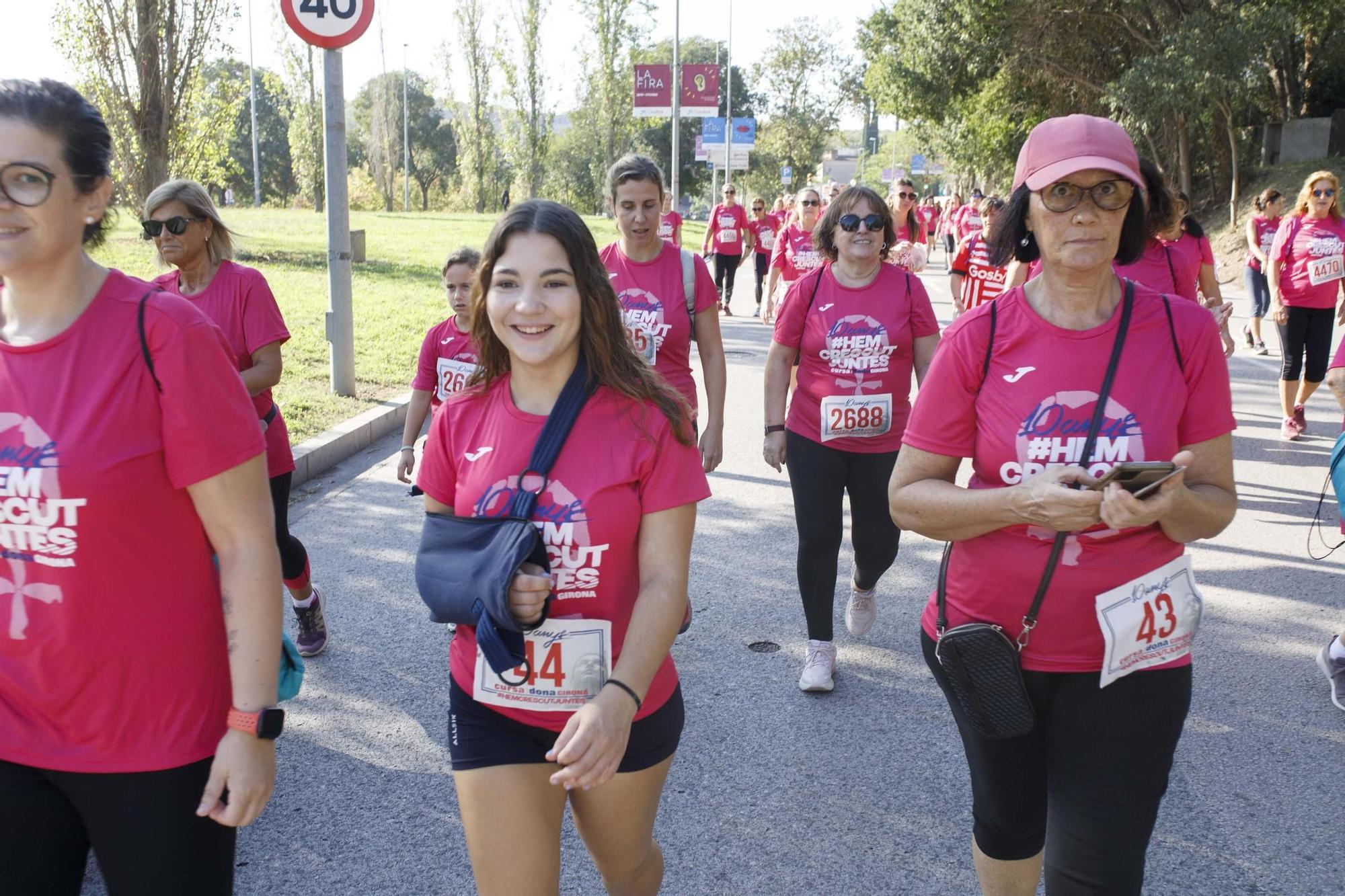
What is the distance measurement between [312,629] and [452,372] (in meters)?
1.32

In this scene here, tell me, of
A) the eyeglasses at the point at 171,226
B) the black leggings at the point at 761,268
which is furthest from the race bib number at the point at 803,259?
the eyeglasses at the point at 171,226

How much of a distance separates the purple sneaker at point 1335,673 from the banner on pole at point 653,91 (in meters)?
31.0

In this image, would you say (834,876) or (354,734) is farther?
(354,734)

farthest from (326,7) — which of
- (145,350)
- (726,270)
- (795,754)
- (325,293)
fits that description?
(726,270)

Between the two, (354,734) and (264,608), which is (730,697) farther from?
(264,608)

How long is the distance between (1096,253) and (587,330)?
1.11m

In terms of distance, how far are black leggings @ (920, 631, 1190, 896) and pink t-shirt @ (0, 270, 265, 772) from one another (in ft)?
5.69

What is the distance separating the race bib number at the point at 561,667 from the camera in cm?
239

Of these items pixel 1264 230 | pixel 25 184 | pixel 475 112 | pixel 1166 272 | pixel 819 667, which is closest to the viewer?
pixel 25 184

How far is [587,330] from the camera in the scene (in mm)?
2596

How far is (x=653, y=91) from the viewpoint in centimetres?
3500

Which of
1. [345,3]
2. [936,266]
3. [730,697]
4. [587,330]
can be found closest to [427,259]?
[936,266]

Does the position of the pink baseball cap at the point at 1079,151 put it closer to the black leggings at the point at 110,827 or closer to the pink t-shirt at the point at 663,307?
the black leggings at the point at 110,827

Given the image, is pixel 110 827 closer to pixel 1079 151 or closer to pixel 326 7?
pixel 1079 151
